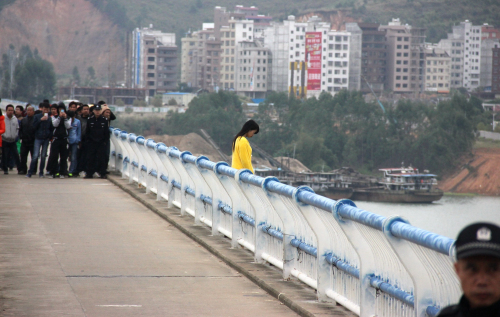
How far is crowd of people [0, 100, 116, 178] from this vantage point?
15.9 m

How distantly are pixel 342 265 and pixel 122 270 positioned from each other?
266 centimetres

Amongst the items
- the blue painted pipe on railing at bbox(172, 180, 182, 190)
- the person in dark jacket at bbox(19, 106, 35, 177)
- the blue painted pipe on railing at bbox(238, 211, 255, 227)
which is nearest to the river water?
the person in dark jacket at bbox(19, 106, 35, 177)

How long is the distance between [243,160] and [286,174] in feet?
331

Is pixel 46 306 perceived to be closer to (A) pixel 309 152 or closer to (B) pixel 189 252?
(B) pixel 189 252

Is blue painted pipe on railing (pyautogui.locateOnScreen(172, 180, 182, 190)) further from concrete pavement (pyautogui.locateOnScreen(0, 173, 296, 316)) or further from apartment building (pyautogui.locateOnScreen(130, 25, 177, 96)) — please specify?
apartment building (pyautogui.locateOnScreen(130, 25, 177, 96))

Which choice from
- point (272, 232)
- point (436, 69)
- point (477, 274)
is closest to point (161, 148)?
point (272, 232)

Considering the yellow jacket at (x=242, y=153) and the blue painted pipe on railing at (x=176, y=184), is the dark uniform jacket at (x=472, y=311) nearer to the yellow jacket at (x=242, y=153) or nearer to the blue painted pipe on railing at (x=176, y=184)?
the yellow jacket at (x=242, y=153)

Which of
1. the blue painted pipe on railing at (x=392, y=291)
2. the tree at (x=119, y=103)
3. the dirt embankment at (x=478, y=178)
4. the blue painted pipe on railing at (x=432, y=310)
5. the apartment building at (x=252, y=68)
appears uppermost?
the apartment building at (x=252, y=68)

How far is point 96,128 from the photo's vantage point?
15.9 m

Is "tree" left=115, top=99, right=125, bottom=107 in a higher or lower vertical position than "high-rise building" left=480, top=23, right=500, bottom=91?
lower

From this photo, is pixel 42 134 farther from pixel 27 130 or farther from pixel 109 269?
pixel 109 269

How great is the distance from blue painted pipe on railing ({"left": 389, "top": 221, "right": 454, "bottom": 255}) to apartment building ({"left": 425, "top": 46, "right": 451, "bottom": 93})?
602ft

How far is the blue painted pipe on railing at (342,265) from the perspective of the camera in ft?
17.6

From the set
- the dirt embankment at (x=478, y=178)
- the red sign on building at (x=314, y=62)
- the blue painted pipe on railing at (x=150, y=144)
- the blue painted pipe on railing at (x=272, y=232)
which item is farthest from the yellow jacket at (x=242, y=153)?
the red sign on building at (x=314, y=62)
